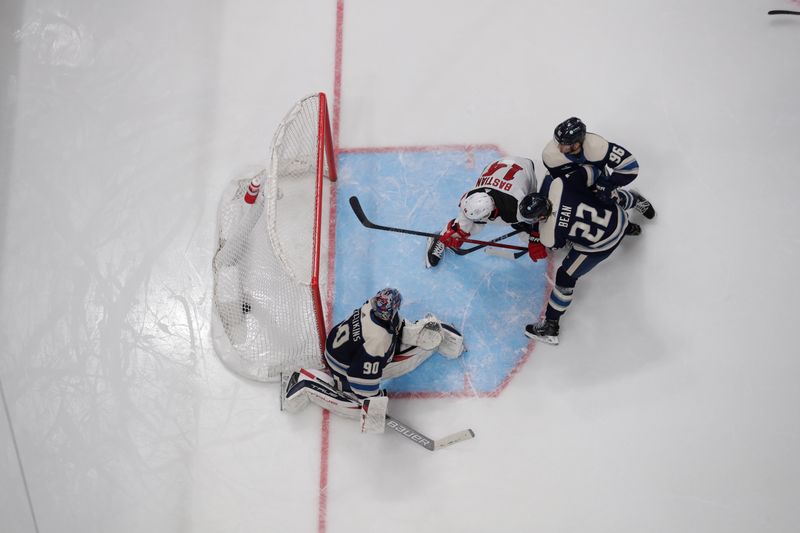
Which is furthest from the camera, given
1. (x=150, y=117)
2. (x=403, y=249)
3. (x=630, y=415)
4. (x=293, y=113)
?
(x=150, y=117)

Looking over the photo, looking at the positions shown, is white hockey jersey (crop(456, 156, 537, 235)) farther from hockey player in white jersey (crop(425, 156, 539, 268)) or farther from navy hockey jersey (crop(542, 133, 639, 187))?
navy hockey jersey (crop(542, 133, 639, 187))

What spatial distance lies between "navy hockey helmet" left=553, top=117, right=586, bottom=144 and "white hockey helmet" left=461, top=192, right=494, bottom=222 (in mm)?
515

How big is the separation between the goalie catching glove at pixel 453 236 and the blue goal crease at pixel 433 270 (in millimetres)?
279

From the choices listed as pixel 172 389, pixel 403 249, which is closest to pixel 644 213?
pixel 403 249

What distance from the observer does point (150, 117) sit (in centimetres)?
481

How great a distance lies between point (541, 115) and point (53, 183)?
Answer: 3.34m

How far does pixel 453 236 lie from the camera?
4.07 meters

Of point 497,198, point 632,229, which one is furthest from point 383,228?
point 632,229

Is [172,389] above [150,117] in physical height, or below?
below

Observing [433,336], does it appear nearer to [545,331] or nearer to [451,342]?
[451,342]

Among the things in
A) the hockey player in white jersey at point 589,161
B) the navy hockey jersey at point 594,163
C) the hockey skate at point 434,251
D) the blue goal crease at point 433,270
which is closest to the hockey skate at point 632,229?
the hockey player in white jersey at point 589,161

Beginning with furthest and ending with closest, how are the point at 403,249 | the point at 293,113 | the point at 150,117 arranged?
the point at 150,117, the point at 403,249, the point at 293,113

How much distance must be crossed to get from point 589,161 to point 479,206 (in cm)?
72

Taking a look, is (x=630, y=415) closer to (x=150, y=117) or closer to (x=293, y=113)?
(x=293, y=113)
